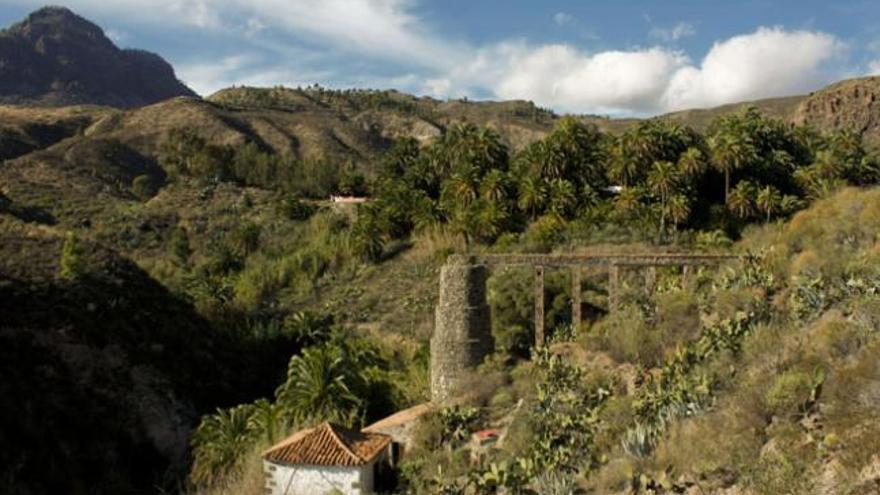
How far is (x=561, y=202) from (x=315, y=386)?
27132mm

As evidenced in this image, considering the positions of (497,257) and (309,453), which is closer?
(309,453)

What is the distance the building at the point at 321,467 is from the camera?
16875 mm

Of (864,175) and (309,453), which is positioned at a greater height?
(864,175)

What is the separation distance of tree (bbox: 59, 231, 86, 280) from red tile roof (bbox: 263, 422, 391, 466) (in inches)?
802

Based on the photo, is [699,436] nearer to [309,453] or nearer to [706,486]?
[706,486]

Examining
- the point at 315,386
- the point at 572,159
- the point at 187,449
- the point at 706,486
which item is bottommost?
the point at 187,449

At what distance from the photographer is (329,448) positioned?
17.4m

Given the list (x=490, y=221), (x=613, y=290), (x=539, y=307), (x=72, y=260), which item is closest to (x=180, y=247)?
(x=72, y=260)

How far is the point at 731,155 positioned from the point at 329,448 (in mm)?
38111

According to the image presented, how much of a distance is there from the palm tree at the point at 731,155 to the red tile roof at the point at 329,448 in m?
35.5

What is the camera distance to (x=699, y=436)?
9.70m

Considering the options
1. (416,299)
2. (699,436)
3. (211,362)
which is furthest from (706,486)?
(416,299)

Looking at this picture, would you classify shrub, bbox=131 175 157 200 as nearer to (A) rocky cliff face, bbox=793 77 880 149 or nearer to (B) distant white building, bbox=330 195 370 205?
(B) distant white building, bbox=330 195 370 205

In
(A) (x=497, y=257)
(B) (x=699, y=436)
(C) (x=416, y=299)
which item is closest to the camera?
(B) (x=699, y=436)
